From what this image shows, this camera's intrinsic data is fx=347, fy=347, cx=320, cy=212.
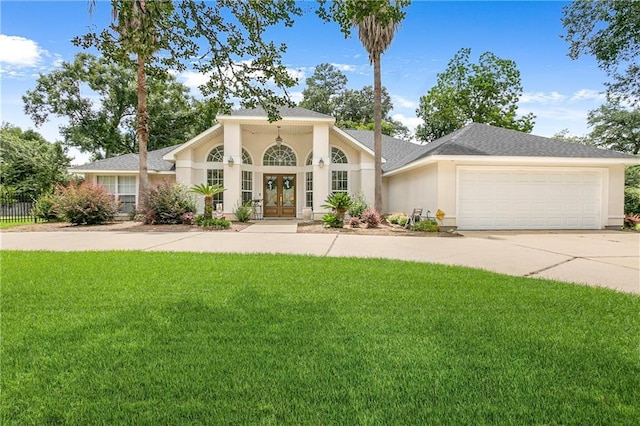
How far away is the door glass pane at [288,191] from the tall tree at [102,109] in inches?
469

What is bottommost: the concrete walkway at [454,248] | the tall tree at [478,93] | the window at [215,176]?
the concrete walkway at [454,248]

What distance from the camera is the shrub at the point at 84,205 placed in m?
14.1

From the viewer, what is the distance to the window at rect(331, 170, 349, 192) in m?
18.3

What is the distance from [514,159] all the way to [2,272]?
1461 cm

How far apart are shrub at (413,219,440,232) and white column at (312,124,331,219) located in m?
5.18

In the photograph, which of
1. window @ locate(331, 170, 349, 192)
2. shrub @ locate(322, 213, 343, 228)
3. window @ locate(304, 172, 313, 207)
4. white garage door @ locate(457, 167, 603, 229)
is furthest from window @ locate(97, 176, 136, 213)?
white garage door @ locate(457, 167, 603, 229)

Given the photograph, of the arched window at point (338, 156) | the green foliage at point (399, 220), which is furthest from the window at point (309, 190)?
the green foliage at point (399, 220)

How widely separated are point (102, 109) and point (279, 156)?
63.0ft

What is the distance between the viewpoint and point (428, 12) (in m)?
8.72

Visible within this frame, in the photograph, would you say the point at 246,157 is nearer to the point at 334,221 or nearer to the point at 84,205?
the point at 334,221

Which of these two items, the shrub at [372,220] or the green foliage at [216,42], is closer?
the green foliage at [216,42]

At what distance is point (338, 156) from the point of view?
60.2 feet

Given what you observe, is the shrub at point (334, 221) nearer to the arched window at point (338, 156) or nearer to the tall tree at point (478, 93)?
the arched window at point (338, 156)

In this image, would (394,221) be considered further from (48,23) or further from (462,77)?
(462,77)
